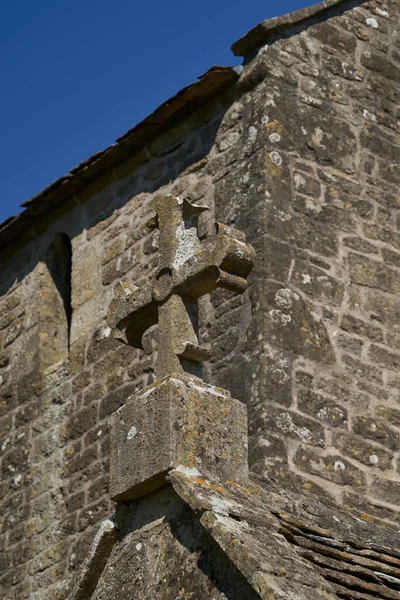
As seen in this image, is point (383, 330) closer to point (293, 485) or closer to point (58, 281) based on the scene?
point (293, 485)

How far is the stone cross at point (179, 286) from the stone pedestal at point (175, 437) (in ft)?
0.49

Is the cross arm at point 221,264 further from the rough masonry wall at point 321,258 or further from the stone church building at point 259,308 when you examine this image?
the rough masonry wall at point 321,258

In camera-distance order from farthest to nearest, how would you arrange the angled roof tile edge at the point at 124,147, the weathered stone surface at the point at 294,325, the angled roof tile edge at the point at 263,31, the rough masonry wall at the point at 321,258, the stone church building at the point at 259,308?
the angled roof tile edge at the point at 124,147, the angled roof tile edge at the point at 263,31, the weathered stone surface at the point at 294,325, the rough masonry wall at the point at 321,258, the stone church building at the point at 259,308

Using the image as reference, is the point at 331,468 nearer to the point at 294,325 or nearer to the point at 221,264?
the point at 294,325

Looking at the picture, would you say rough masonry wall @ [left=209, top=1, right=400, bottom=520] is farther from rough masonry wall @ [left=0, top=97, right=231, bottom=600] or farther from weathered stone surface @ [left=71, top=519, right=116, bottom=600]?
weathered stone surface @ [left=71, top=519, right=116, bottom=600]

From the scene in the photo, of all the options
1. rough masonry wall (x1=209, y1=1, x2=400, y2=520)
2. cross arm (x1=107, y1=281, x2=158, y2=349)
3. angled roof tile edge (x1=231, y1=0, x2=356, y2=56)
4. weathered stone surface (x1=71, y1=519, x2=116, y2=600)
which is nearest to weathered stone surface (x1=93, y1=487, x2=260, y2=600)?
weathered stone surface (x1=71, y1=519, x2=116, y2=600)

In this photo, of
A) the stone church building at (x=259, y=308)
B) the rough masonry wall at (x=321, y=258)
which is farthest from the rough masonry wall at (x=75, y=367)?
the rough masonry wall at (x=321, y=258)

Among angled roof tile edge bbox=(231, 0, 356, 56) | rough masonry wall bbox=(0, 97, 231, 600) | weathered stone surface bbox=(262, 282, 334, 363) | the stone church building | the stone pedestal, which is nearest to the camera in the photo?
the stone pedestal

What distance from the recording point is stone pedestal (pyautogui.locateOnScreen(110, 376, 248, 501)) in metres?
4.79

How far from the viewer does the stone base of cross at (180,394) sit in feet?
→ 15.8

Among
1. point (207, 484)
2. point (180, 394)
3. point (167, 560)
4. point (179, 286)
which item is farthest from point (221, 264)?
point (167, 560)

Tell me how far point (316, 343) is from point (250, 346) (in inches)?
16.1

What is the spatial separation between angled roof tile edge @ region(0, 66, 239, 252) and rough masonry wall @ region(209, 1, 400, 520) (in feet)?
0.72

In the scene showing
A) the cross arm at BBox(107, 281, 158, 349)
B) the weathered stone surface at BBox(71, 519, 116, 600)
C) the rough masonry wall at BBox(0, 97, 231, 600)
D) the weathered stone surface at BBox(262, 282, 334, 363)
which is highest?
the rough masonry wall at BBox(0, 97, 231, 600)
